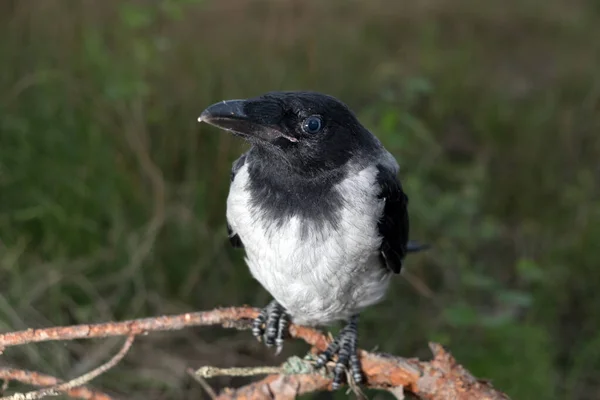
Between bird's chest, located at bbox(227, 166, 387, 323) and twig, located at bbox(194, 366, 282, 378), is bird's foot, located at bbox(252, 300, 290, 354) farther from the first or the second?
twig, located at bbox(194, 366, 282, 378)

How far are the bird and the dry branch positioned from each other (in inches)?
3.1

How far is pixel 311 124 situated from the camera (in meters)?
1.91

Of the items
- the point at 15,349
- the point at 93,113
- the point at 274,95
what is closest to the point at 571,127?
the point at 93,113

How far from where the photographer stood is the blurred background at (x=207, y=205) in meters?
3.11

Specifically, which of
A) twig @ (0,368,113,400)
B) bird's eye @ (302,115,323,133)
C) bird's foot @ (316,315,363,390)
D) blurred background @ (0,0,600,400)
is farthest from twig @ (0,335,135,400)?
blurred background @ (0,0,600,400)

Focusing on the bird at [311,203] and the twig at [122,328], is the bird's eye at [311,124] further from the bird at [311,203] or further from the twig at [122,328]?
the twig at [122,328]

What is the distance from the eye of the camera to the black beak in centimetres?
181

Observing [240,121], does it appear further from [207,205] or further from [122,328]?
[207,205]

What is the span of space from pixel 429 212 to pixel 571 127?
9.05 ft

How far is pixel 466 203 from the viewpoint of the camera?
3.65 m

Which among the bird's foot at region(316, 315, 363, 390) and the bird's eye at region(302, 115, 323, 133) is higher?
the bird's eye at region(302, 115, 323, 133)

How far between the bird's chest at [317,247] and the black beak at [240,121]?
9.0 inches

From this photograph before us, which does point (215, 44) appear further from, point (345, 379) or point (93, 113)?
Answer: point (345, 379)

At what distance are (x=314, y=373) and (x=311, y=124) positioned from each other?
0.78 meters
